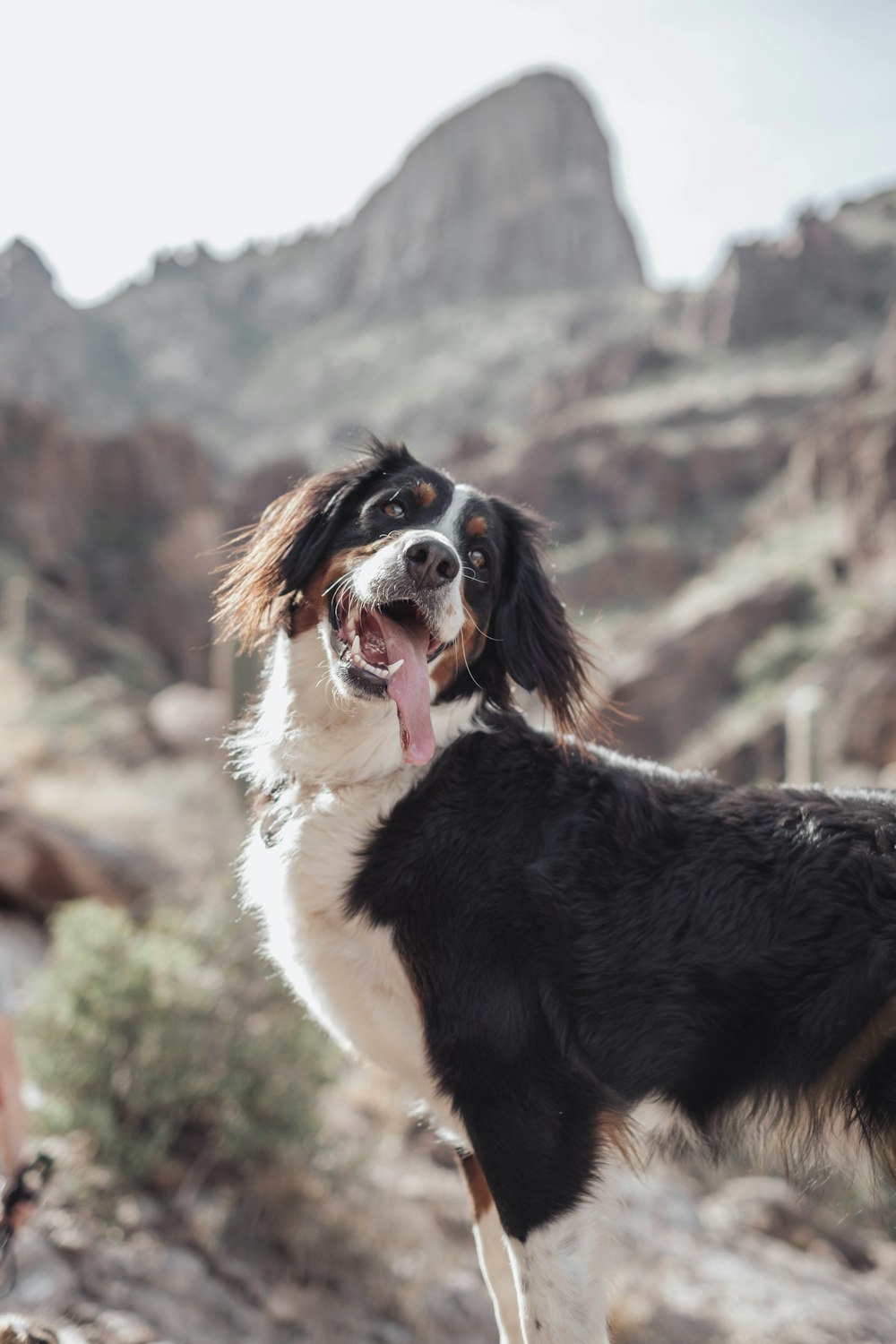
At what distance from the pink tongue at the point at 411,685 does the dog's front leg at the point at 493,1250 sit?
118 centimetres

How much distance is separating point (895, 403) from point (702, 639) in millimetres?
12166

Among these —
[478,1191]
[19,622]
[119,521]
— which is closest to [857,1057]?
[478,1191]

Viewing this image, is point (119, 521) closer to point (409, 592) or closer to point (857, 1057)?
point (409, 592)

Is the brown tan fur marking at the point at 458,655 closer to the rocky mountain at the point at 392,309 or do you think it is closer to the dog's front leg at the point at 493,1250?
the dog's front leg at the point at 493,1250

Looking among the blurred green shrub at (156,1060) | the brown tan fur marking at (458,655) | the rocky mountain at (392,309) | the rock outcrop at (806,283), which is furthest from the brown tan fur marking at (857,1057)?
the rocky mountain at (392,309)

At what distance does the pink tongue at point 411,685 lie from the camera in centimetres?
261

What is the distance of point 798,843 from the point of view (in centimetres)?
243

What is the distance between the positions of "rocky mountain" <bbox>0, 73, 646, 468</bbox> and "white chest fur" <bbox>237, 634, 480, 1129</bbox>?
179 feet

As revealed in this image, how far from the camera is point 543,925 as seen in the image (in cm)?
243

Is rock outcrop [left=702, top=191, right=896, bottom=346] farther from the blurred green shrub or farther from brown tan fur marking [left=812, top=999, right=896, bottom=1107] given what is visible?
brown tan fur marking [left=812, top=999, right=896, bottom=1107]

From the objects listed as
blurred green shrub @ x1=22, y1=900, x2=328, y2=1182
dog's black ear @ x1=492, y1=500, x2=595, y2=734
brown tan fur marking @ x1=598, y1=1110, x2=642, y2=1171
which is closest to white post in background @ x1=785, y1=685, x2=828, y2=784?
blurred green shrub @ x1=22, y1=900, x2=328, y2=1182

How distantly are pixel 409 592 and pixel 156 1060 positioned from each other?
119 inches

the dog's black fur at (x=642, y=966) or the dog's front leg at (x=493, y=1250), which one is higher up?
the dog's black fur at (x=642, y=966)

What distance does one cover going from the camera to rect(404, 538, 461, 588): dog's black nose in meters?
2.62
